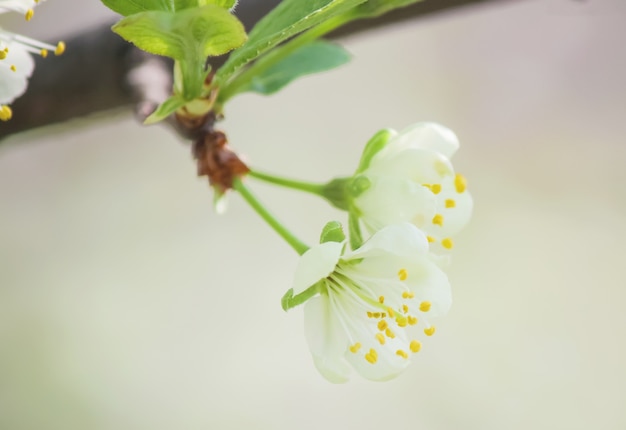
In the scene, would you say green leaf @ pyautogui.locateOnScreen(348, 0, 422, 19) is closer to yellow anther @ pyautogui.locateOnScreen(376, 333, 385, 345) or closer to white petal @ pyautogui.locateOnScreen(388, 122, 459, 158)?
white petal @ pyautogui.locateOnScreen(388, 122, 459, 158)

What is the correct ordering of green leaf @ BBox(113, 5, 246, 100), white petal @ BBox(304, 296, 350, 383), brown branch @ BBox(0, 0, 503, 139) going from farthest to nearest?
1. brown branch @ BBox(0, 0, 503, 139)
2. white petal @ BBox(304, 296, 350, 383)
3. green leaf @ BBox(113, 5, 246, 100)

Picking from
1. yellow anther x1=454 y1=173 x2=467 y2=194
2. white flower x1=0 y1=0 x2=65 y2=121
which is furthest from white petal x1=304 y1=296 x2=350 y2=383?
white flower x1=0 y1=0 x2=65 y2=121

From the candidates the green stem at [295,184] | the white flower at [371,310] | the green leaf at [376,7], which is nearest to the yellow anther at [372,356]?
the white flower at [371,310]

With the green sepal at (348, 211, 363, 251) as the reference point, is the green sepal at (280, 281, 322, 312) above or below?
below

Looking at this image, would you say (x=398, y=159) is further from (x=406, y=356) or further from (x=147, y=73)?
(x=147, y=73)

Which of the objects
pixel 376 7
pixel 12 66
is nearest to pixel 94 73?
pixel 12 66

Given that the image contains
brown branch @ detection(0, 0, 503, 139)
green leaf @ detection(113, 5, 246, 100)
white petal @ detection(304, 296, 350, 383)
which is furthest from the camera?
brown branch @ detection(0, 0, 503, 139)
